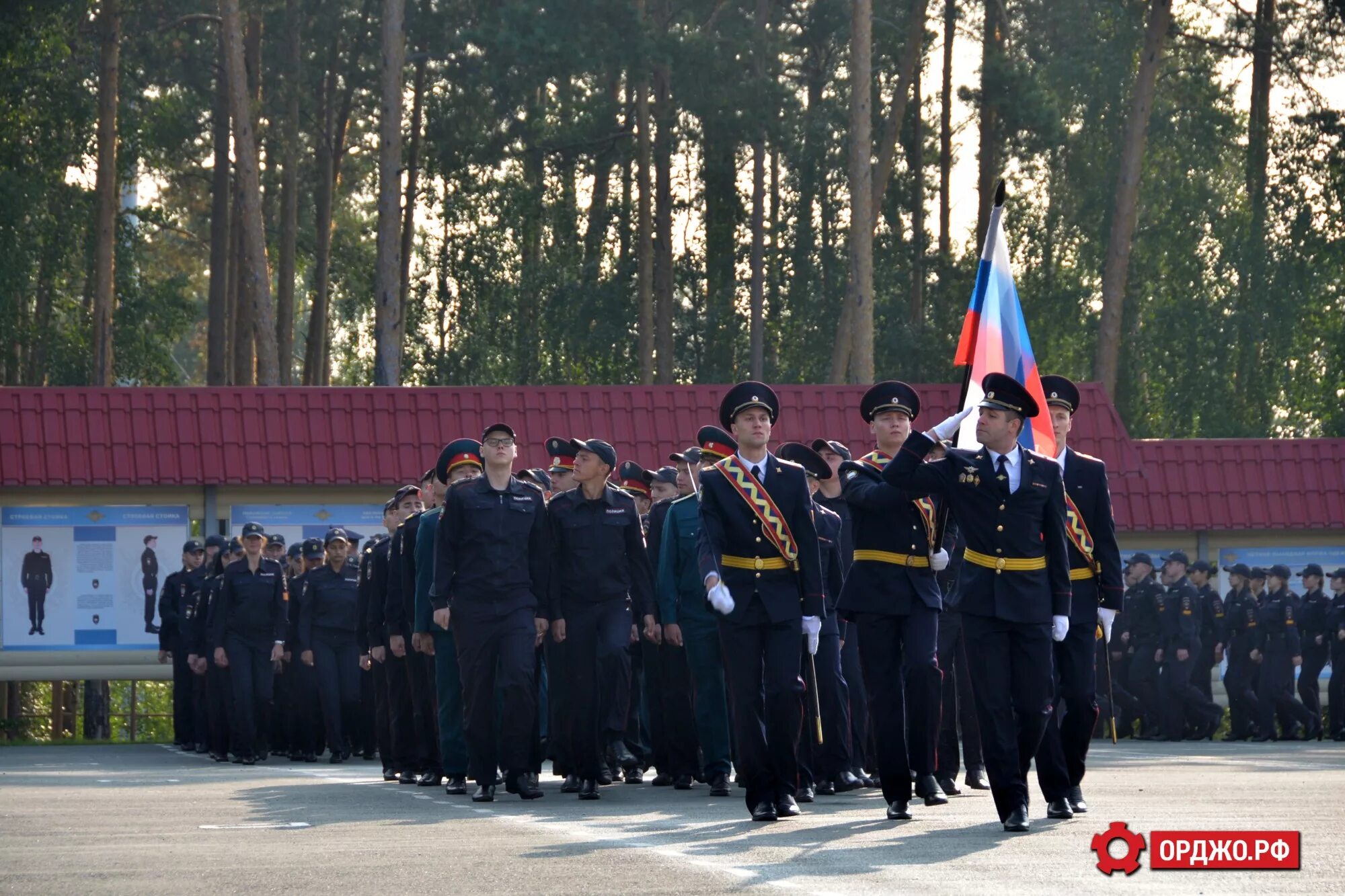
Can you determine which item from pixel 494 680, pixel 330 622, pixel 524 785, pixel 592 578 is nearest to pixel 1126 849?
pixel 494 680

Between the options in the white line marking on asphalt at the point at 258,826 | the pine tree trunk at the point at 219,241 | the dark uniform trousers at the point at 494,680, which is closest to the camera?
the white line marking on asphalt at the point at 258,826

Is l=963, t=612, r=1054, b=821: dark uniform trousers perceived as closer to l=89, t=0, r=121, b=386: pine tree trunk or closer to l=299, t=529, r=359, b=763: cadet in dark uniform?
l=299, t=529, r=359, b=763: cadet in dark uniform

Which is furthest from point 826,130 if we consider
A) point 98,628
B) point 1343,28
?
point 98,628

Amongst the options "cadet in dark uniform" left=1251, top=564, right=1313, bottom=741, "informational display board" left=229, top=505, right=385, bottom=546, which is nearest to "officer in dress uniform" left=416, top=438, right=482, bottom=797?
"informational display board" left=229, top=505, right=385, bottom=546

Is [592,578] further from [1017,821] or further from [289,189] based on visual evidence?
[289,189]

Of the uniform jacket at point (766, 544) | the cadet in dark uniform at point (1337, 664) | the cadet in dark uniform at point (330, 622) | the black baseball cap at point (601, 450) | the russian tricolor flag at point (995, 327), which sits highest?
the russian tricolor flag at point (995, 327)

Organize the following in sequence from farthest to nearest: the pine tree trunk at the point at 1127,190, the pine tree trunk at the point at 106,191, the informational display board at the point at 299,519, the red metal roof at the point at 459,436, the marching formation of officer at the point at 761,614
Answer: the pine tree trunk at the point at 106,191 < the pine tree trunk at the point at 1127,190 < the informational display board at the point at 299,519 < the red metal roof at the point at 459,436 < the marching formation of officer at the point at 761,614

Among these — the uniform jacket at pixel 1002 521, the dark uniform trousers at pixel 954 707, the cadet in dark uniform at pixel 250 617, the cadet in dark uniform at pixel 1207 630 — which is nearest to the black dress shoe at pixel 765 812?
the uniform jacket at pixel 1002 521

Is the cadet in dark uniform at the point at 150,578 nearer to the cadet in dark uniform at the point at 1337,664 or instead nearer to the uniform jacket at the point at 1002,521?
the cadet in dark uniform at the point at 1337,664

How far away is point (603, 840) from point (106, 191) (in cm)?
2805

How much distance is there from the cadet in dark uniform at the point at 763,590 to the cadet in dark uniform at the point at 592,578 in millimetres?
2021

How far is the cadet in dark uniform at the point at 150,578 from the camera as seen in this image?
77.5 ft

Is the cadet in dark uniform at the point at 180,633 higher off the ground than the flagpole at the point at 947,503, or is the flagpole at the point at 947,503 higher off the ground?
the flagpole at the point at 947,503

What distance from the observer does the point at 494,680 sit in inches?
502
